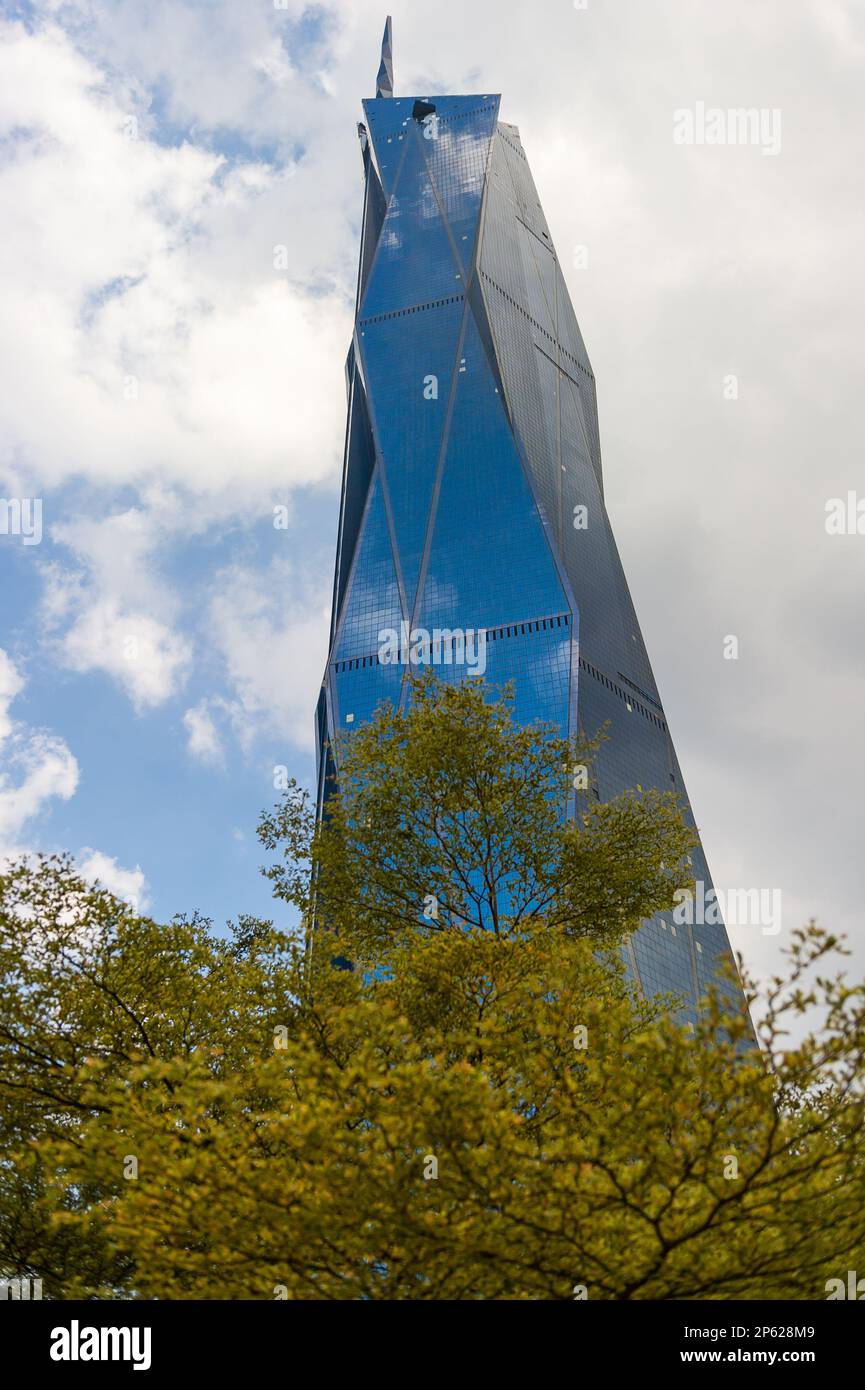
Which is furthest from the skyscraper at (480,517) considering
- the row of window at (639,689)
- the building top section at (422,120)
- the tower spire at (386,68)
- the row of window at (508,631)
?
the tower spire at (386,68)

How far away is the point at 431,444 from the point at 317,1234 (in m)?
84.8

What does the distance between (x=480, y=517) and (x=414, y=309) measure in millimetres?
27062

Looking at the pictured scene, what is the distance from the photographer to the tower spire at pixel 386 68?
137875 millimetres

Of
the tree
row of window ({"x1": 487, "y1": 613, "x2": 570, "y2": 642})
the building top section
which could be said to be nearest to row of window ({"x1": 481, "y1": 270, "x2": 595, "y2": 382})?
the building top section

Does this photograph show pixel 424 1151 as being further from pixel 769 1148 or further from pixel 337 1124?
pixel 769 1148

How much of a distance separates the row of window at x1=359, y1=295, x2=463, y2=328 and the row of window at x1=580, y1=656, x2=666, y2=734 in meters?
38.2

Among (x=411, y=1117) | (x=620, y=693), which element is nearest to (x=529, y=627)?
(x=620, y=693)

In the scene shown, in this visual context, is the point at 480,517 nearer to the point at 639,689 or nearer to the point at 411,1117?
the point at 639,689

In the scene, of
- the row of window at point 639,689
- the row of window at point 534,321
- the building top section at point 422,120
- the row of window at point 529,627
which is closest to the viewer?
the row of window at point 529,627

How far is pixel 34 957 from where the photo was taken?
15133 mm

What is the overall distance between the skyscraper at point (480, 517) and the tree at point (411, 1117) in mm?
62506

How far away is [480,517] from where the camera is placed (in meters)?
86.2

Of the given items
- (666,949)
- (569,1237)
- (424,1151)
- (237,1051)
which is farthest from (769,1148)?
(666,949)

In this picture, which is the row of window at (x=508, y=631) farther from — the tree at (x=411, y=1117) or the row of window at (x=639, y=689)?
the tree at (x=411, y=1117)
